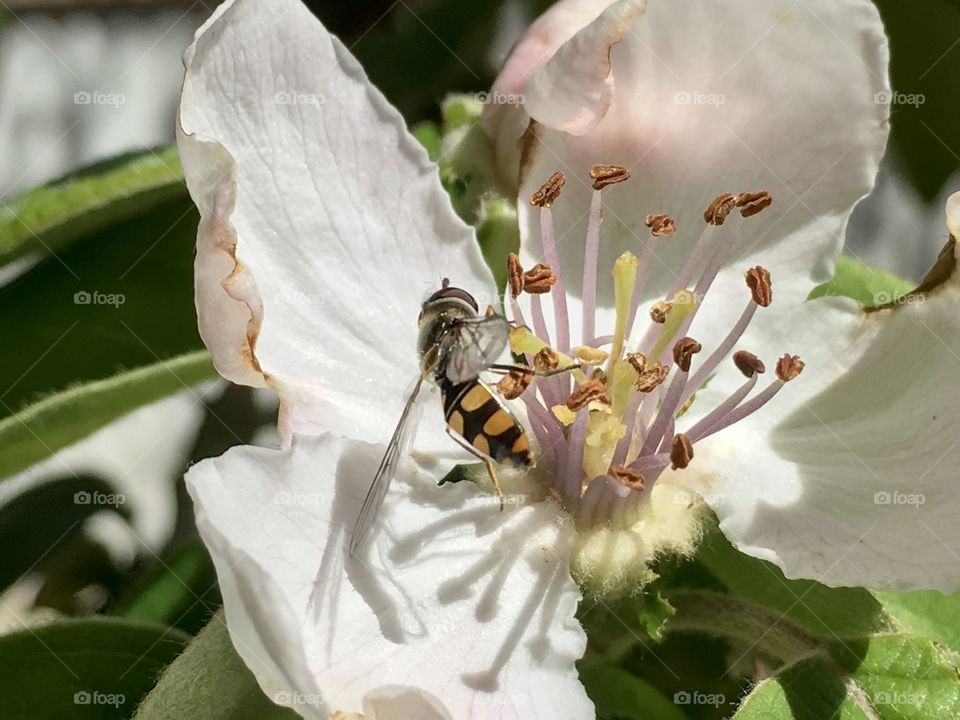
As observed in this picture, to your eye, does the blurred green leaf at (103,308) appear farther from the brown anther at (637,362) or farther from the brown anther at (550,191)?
the brown anther at (637,362)

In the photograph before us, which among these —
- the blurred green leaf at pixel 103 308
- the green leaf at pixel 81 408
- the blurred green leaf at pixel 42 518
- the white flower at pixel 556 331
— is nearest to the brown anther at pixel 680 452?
the white flower at pixel 556 331

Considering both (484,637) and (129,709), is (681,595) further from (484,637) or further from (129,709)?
(129,709)

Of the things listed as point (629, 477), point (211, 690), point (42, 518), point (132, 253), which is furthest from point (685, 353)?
point (42, 518)

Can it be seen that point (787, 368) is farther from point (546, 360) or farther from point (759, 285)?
point (546, 360)

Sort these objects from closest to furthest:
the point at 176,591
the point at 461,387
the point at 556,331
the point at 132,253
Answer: the point at 461,387 → the point at 556,331 → the point at 132,253 → the point at 176,591

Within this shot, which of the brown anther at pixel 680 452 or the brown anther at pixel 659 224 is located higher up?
the brown anther at pixel 659 224

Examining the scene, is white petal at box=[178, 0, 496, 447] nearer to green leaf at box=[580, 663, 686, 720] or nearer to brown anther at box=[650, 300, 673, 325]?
brown anther at box=[650, 300, 673, 325]
